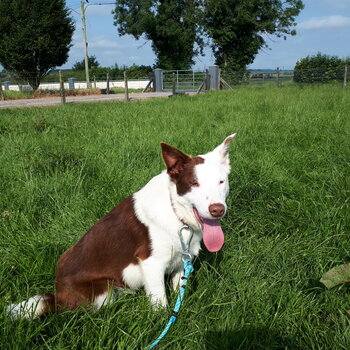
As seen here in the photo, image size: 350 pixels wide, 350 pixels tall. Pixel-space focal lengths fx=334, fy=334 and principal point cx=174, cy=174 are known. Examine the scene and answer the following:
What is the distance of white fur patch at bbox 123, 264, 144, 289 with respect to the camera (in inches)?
79.7

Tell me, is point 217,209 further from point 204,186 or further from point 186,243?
point 186,243

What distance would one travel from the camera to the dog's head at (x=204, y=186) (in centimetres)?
182

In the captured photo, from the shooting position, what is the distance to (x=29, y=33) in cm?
2711

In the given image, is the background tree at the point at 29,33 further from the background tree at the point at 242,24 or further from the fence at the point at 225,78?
the background tree at the point at 242,24

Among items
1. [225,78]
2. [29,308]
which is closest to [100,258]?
[29,308]

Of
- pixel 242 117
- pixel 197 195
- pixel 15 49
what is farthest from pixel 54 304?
pixel 15 49

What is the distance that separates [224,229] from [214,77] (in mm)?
22938

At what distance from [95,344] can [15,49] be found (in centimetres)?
3051

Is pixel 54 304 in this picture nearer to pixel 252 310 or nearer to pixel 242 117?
pixel 252 310

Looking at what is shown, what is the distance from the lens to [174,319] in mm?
1765

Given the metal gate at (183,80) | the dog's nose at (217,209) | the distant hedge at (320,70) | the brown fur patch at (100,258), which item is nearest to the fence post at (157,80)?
the metal gate at (183,80)

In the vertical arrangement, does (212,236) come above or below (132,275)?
above

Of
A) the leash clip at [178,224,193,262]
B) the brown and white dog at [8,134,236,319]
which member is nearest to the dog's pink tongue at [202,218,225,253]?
the brown and white dog at [8,134,236,319]

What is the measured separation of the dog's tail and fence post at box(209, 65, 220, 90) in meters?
23.7
